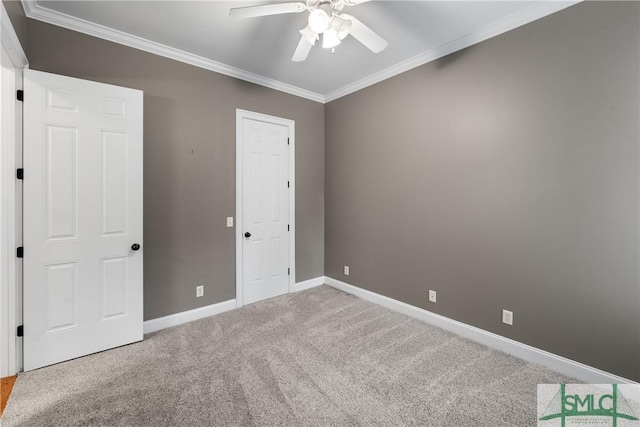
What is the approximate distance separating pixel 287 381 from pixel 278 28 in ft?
9.35

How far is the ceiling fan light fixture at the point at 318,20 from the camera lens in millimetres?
1643

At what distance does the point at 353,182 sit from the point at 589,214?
7.65 ft

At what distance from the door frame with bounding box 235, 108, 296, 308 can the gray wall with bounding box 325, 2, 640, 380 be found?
1.13 metres

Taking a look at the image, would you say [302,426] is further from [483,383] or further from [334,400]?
[483,383]

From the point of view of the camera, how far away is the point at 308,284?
399cm

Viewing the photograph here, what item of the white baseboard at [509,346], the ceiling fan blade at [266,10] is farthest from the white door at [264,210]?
the ceiling fan blade at [266,10]

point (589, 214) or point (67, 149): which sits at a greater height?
point (67, 149)

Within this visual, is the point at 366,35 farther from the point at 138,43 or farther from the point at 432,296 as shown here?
the point at 432,296

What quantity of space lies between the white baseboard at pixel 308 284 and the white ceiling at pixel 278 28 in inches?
109

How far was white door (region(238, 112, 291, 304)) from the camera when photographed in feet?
11.0

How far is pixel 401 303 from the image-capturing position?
3166 millimetres

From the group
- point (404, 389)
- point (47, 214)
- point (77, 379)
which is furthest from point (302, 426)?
point (47, 214)

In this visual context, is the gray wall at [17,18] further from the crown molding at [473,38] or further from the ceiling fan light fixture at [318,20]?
the crown molding at [473,38]

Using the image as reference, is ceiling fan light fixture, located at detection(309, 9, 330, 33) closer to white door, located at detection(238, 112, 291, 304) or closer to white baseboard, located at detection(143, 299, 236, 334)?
white door, located at detection(238, 112, 291, 304)
